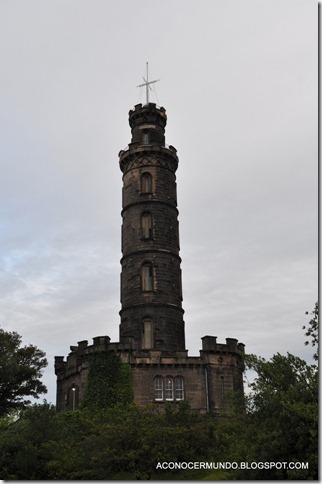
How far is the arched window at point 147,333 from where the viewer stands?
146 ft

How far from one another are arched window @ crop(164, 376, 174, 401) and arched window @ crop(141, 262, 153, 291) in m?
7.89

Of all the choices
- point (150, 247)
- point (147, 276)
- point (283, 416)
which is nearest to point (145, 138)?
point (150, 247)

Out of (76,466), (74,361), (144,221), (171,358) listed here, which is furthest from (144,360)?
(76,466)

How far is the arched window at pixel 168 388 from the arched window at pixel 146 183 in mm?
15940

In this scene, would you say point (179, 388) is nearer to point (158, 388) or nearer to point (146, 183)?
point (158, 388)

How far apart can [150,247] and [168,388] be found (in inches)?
458

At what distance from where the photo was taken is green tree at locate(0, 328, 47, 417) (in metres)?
41.9

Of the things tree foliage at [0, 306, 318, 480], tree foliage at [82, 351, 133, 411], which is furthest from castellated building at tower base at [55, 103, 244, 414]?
tree foliage at [0, 306, 318, 480]

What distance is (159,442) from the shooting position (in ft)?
84.9

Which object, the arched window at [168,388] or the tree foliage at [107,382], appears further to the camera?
the arched window at [168,388]

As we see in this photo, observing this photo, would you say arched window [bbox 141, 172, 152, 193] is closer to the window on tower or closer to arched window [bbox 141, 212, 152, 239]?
arched window [bbox 141, 212, 152, 239]

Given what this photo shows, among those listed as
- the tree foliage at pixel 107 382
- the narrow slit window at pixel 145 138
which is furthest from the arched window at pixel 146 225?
the tree foliage at pixel 107 382

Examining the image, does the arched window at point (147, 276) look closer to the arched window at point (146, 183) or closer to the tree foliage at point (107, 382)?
the arched window at point (146, 183)

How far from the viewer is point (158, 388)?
40.6 meters
